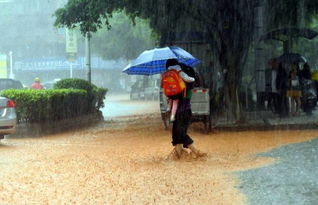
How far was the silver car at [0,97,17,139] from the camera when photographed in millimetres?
12703

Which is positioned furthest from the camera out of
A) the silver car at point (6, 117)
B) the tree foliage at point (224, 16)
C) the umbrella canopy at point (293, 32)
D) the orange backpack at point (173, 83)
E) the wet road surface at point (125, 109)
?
the wet road surface at point (125, 109)

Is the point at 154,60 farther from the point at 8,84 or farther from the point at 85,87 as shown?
the point at 8,84

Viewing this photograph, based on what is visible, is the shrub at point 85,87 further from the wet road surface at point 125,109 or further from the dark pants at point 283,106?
the dark pants at point 283,106

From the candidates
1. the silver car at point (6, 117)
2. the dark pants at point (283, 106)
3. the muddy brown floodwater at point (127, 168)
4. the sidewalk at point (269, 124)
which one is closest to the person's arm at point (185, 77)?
the muddy brown floodwater at point (127, 168)

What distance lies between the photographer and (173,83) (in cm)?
925

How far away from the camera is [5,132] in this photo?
12.8 meters

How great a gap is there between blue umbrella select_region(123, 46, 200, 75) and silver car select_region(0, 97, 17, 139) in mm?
3213

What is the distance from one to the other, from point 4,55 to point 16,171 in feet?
139

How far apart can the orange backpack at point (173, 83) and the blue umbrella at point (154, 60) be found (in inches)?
66.2

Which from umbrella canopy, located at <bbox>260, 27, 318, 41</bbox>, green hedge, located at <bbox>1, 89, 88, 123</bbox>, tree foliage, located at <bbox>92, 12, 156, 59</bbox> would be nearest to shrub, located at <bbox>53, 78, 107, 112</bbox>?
green hedge, located at <bbox>1, 89, 88, 123</bbox>

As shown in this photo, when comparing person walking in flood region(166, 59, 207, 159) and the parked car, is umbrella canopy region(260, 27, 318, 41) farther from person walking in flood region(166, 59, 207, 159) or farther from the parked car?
the parked car

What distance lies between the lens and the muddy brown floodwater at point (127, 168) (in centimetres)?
679

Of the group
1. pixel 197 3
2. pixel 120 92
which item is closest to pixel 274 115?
pixel 197 3

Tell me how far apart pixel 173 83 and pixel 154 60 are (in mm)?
1819
